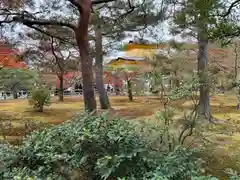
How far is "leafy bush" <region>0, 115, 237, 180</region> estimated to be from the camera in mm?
1774

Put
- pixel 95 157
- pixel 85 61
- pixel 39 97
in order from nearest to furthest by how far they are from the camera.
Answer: pixel 95 157, pixel 85 61, pixel 39 97

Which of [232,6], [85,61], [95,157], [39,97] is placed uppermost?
[232,6]

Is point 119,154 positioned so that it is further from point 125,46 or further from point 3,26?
point 125,46

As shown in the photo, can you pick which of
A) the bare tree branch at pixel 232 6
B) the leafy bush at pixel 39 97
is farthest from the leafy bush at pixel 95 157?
the leafy bush at pixel 39 97

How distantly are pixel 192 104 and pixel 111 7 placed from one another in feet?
9.43

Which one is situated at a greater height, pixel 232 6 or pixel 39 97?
pixel 232 6

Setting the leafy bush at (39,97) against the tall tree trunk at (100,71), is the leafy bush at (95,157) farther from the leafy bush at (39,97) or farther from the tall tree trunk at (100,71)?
the leafy bush at (39,97)

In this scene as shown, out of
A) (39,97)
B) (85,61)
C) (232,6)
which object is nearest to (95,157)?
(232,6)

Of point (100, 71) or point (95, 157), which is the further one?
point (100, 71)

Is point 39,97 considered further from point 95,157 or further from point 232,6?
point 95,157

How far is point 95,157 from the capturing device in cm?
191

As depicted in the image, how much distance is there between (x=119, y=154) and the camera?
182cm

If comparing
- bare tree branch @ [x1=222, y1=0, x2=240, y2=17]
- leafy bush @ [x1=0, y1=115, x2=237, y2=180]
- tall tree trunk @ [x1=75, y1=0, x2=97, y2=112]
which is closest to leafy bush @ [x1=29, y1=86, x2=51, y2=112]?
tall tree trunk @ [x1=75, y1=0, x2=97, y2=112]

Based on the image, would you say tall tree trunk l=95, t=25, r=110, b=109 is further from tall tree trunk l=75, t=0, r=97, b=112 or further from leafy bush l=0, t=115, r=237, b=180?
leafy bush l=0, t=115, r=237, b=180
